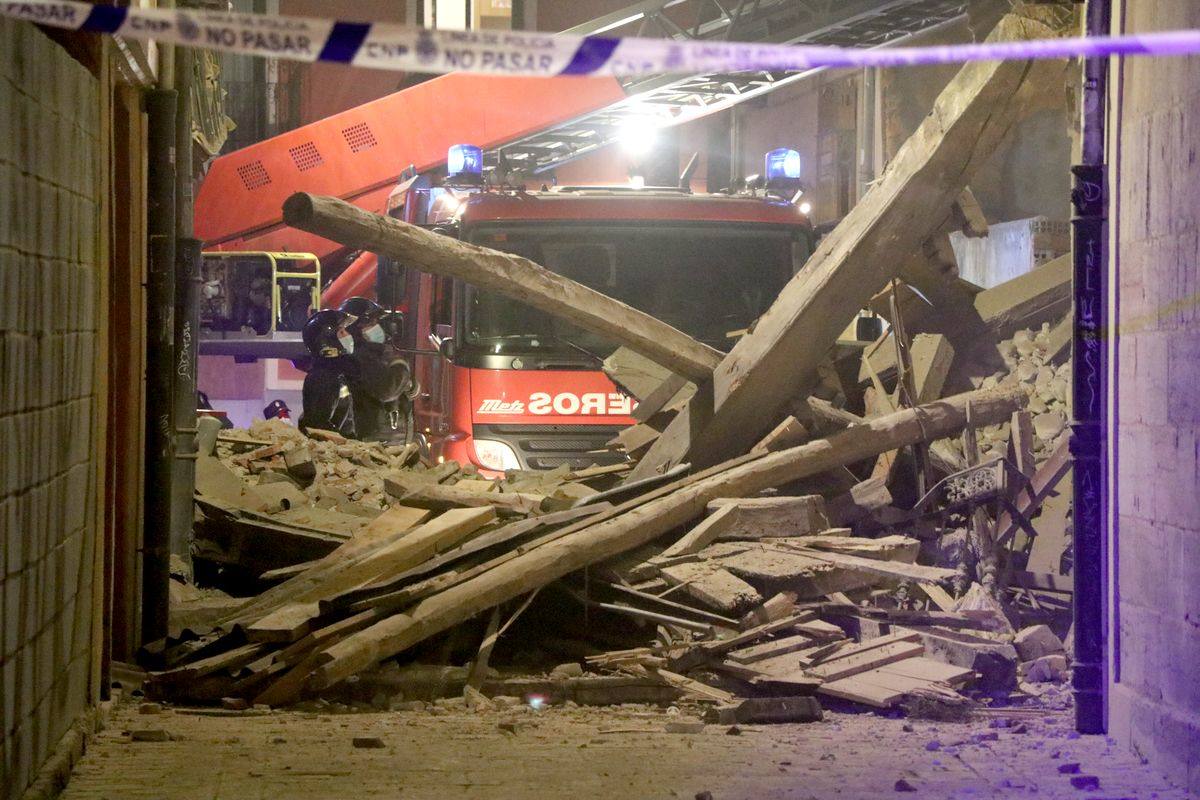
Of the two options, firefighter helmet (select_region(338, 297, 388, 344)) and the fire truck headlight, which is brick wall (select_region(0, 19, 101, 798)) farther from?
firefighter helmet (select_region(338, 297, 388, 344))

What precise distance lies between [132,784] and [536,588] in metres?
2.60

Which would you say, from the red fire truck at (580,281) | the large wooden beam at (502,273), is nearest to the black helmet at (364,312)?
the red fire truck at (580,281)

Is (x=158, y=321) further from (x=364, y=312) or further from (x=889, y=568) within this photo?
(x=364, y=312)

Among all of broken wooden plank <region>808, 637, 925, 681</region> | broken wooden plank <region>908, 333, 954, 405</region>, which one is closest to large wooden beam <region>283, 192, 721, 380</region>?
broken wooden plank <region>908, 333, 954, 405</region>

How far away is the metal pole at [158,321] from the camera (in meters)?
7.16

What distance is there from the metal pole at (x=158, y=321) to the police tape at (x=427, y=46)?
312 centimetres

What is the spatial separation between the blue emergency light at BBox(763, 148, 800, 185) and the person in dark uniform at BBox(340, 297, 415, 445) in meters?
3.30

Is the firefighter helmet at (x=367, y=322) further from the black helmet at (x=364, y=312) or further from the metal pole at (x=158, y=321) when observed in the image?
the metal pole at (x=158, y=321)

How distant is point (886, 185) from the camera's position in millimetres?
8508

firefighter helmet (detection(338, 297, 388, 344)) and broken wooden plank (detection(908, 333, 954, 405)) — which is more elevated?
firefighter helmet (detection(338, 297, 388, 344))

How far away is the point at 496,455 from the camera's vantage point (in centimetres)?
995

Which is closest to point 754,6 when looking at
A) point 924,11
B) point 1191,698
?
point 924,11

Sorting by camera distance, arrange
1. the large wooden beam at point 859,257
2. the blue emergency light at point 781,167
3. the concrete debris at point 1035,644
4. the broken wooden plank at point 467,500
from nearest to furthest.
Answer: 1. the concrete debris at point 1035,644
2. the large wooden beam at point 859,257
3. the broken wooden plank at point 467,500
4. the blue emergency light at point 781,167

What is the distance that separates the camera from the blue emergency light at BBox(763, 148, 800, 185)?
37.5 ft
